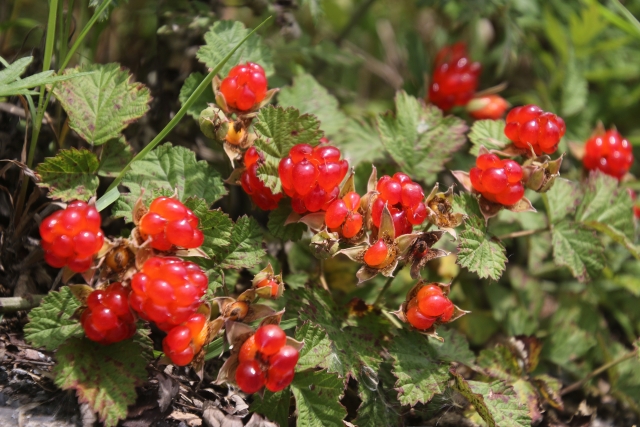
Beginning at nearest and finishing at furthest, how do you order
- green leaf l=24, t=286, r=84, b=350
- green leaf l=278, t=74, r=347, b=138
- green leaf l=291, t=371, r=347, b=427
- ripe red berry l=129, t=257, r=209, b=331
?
1. ripe red berry l=129, t=257, r=209, b=331
2. green leaf l=24, t=286, r=84, b=350
3. green leaf l=291, t=371, r=347, b=427
4. green leaf l=278, t=74, r=347, b=138

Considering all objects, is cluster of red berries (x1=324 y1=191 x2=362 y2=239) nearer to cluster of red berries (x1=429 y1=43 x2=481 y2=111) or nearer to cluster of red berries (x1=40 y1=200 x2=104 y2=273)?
cluster of red berries (x1=40 y1=200 x2=104 y2=273)

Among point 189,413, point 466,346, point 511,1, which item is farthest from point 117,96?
point 511,1

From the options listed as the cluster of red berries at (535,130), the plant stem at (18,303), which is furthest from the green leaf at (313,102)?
the plant stem at (18,303)

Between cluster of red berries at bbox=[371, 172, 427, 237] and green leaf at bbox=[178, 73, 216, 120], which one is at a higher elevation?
green leaf at bbox=[178, 73, 216, 120]

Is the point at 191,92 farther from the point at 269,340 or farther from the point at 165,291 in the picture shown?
the point at 269,340

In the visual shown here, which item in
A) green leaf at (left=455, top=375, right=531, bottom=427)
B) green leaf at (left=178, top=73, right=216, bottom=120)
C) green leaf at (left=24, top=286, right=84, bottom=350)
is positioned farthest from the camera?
green leaf at (left=178, top=73, right=216, bottom=120)

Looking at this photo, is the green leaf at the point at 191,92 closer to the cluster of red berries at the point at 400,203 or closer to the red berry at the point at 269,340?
the cluster of red berries at the point at 400,203

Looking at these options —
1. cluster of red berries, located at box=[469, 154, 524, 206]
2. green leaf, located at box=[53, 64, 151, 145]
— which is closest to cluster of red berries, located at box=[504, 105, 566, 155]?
cluster of red berries, located at box=[469, 154, 524, 206]

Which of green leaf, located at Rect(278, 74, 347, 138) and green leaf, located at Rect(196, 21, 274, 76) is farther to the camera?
green leaf, located at Rect(278, 74, 347, 138)
